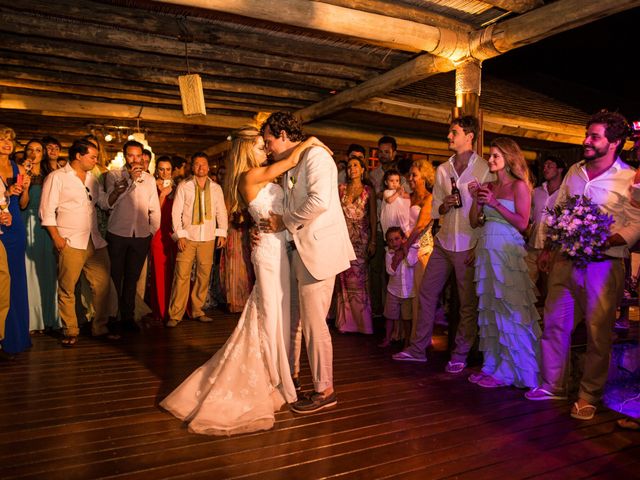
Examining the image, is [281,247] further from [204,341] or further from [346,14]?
[346,14]

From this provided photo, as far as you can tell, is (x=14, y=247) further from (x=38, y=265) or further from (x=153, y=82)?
(x=153, y=82)

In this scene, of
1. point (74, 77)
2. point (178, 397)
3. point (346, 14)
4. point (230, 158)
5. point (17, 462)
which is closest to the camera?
point (17, 462)

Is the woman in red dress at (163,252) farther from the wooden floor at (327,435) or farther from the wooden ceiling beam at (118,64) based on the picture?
the wooden floor at (327,435)

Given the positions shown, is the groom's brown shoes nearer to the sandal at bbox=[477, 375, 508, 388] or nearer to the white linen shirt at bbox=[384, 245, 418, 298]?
the sandal at bbox=[477, 375, 508, 388]

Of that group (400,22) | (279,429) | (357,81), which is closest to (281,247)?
(279,429)

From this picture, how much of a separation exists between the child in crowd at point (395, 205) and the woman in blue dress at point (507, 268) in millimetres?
1347

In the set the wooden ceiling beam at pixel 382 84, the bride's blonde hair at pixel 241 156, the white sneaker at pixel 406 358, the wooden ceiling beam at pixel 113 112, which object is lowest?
the white sneaker at pixel 406 358

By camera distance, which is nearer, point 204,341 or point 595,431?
point 595,431

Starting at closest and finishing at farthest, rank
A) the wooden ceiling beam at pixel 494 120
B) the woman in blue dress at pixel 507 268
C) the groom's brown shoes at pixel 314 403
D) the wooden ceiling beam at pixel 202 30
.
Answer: the groom's brown shoes at pixel 314 403 < the woman in blue dress at pixel 507 268 < the wooden ceiling beam at pixel 202 30 < the wooden ceiling beam at pixel 494 120

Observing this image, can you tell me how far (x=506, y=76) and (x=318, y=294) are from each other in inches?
408

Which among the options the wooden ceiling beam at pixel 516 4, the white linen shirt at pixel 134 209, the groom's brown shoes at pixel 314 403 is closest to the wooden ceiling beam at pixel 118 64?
the white linen shirt at pixel 134 209

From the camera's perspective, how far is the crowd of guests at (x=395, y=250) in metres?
3.26

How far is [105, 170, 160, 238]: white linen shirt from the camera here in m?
5.48

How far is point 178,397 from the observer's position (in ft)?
10.5
